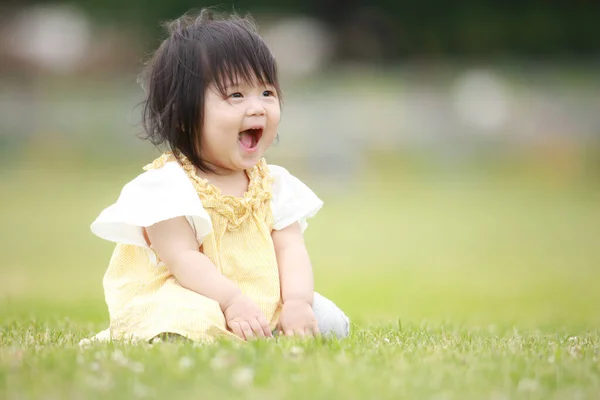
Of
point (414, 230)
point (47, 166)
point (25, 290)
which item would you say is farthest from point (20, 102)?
point (25, 290)

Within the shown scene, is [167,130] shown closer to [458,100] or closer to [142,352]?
[142,352]

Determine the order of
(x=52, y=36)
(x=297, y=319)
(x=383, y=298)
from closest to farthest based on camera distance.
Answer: (x=297, y=319)
(x=383, y=298)
(x=52, y=36)

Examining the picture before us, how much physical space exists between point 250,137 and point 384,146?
18.5m

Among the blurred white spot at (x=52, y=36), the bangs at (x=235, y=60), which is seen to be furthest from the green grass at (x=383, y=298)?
the blurred white spot at (x=52, y=36)

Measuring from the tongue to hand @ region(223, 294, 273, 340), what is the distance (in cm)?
64

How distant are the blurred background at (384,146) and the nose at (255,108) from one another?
1.04m

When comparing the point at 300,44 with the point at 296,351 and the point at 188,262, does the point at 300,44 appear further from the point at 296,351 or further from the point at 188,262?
the point at 296,351

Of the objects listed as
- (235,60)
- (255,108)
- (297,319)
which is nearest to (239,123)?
(255,108)

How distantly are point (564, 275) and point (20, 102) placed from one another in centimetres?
1664

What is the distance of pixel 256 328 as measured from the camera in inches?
138

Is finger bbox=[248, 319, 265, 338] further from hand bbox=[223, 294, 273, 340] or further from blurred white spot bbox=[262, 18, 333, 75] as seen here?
blurred white spot bbox=[262, 18, 333, 75]

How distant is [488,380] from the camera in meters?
2.93

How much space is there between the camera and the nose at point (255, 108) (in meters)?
3.70

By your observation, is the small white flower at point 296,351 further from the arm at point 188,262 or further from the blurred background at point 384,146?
the blurred background at point 384,146
